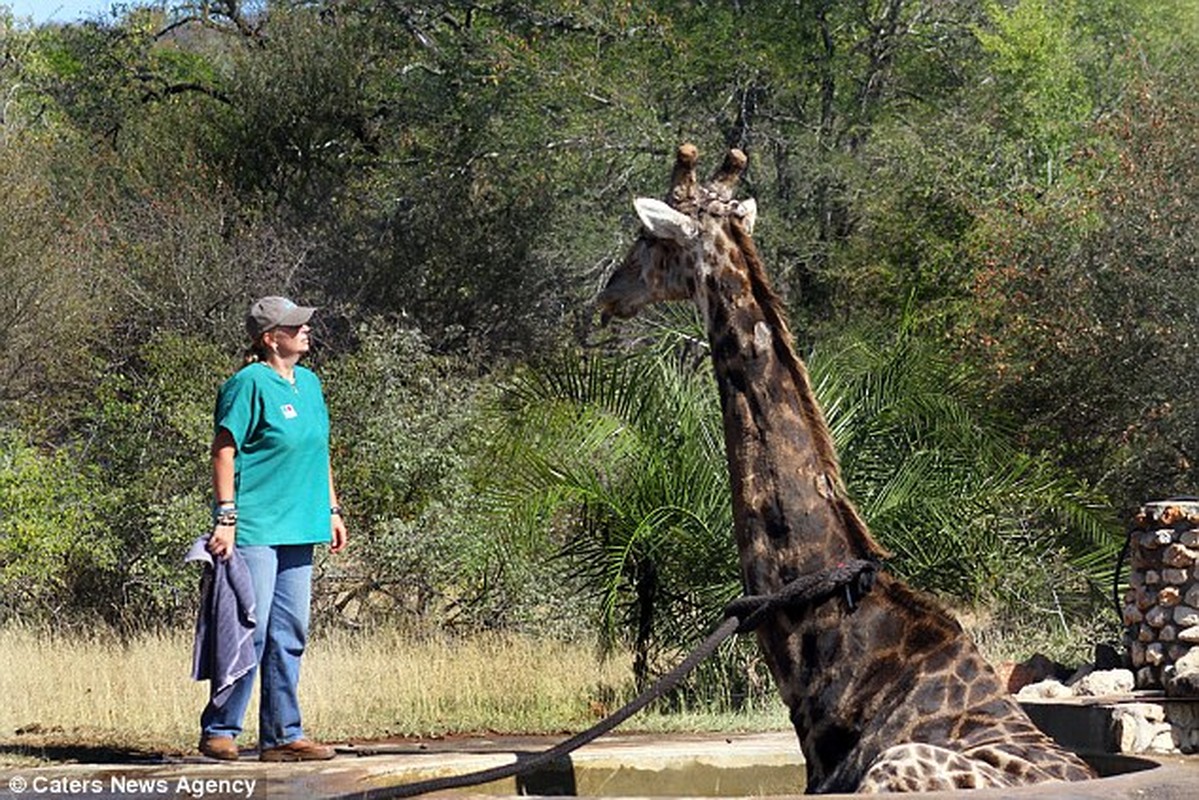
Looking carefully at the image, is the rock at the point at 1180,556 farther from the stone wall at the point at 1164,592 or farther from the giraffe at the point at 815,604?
the giraffe at the point at 815,604

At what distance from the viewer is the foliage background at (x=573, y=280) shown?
40.9 feet

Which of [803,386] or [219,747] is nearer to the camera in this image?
[803,386]

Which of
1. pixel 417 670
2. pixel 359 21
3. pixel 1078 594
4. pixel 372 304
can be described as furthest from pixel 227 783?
pixel 359 21

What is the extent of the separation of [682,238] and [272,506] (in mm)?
2141

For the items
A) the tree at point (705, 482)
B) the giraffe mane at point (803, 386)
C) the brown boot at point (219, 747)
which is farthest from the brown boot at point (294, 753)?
the tree at point (705, 482)

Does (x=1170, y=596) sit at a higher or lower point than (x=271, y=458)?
lower

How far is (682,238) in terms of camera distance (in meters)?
7.11

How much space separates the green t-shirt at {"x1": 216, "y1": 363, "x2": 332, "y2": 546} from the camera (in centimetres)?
766

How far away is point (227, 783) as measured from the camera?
709cm

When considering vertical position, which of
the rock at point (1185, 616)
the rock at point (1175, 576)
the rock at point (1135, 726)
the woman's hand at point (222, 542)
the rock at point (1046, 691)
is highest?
the woman's hand at point (222, 542)

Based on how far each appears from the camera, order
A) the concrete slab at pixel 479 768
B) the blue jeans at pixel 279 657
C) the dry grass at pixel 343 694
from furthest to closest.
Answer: the dry grass at pixel 343 694 < the blue jeans at pixel 279 657 < the concrete slab at pixel 479 768

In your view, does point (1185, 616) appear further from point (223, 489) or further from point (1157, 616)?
point (223, 489)

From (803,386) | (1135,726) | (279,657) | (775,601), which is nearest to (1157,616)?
(1135,726)

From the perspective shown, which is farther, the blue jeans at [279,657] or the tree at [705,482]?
the tree at [705,482]
